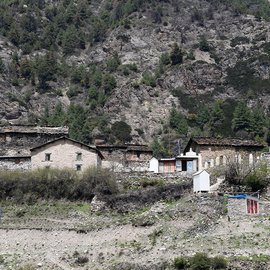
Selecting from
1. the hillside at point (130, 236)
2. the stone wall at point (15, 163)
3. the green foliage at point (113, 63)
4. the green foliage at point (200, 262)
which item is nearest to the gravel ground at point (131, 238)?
the hillside at point (130, 236)

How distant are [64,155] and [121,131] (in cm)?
6919

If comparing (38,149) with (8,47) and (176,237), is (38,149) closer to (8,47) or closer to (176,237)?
(176,237)

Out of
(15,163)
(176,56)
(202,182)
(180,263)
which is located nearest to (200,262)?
(180,263)

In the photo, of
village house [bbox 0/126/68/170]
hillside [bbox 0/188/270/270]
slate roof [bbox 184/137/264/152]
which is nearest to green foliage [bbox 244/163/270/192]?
hillside [bbox 0/188/270/270]

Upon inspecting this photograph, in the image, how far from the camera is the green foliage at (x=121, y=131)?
137m

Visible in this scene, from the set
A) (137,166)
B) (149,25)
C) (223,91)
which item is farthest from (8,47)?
(137,166)

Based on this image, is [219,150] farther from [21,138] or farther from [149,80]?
[149,80]

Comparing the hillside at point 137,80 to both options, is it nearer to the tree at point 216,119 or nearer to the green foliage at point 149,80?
the tree at point 216,119

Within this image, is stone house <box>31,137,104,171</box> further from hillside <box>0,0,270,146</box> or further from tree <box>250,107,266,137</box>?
tree <box>250,107,266,137</box>

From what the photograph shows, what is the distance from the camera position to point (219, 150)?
2955 inches

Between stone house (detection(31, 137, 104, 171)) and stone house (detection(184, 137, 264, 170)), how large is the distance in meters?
10.7

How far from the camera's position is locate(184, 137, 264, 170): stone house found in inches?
2899

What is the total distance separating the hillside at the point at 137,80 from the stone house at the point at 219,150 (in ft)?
153

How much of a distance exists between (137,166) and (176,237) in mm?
27472
